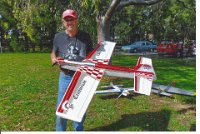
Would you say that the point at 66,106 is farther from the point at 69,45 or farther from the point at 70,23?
the point at 70,23

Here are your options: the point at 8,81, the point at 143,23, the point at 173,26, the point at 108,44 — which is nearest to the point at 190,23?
the point at 173,26

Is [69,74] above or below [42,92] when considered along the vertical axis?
above

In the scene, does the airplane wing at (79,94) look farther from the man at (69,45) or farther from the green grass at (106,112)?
the green grass at (106,112)

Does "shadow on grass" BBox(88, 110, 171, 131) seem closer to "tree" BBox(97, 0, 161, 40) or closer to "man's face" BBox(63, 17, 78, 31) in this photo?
"man's face" BBox(63, 17, 78, 31)

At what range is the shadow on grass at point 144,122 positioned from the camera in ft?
20.9

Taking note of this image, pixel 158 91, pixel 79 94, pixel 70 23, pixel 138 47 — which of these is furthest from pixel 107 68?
pixel 138 47

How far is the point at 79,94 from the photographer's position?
471cm

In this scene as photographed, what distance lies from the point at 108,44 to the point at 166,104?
3.20m

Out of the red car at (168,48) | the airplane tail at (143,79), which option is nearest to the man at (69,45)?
the airplane tail at (143,79)

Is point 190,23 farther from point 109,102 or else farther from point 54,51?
point 54,51

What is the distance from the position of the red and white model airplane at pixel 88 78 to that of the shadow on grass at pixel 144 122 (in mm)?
1102

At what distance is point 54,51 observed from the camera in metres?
4.96

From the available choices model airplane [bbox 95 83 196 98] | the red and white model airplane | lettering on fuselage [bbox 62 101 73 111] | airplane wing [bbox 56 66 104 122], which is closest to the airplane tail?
the red and white model airplane

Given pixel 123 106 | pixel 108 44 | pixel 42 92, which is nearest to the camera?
pixel 108 44
